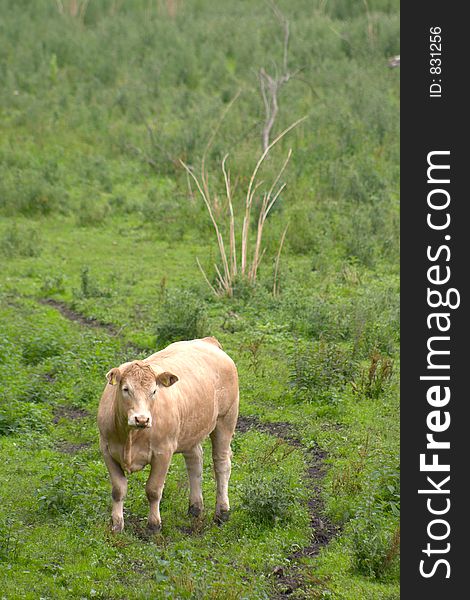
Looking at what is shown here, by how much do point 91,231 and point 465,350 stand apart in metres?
13.9

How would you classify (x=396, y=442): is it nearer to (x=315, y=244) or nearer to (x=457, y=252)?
(x=457, y=252)

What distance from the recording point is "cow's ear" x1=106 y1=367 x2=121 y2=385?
27.7 feet

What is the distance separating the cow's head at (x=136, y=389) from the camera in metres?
8.22

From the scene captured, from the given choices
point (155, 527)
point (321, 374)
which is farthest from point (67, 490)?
point (321, 374)

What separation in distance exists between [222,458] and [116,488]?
4.06 ft

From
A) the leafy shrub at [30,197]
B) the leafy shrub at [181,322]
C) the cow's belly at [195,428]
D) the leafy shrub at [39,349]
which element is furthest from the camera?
the leafy shrub at [30,197]

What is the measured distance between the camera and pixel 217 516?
9.45m

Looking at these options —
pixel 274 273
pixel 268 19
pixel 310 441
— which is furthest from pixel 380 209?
pixel 268 19

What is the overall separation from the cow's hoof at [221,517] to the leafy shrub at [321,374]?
313cm

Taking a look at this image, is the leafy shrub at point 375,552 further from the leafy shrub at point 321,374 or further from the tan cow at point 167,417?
the leafy shrub at point 321,374

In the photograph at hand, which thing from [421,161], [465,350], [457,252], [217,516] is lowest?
[217,516]

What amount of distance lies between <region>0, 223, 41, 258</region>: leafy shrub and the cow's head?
10931 mm

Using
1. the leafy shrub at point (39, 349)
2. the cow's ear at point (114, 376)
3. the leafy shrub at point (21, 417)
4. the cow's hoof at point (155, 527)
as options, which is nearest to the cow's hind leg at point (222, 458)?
the cow's hoof at point (155, 527)

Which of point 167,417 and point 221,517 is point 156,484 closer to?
point 167,417
